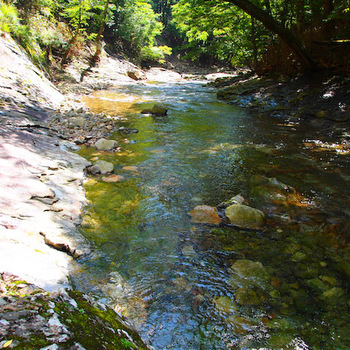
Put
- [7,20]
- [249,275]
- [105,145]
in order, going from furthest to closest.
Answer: [7,20] < [105,145] < [249,275]

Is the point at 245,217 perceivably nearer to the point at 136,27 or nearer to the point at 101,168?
the point at 101,168

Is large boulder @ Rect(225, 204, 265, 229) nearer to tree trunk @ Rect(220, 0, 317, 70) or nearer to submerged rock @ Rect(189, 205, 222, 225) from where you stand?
submerged rock @ Rect(189, 205, 222, 225)

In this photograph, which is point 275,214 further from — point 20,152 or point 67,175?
point 20,152

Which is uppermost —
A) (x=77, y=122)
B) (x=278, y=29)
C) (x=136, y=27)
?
(x=136, y=27)

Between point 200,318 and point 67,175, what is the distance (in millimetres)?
2700

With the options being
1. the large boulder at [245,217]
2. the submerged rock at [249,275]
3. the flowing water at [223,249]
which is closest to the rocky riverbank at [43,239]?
the flowing water at [223,249]

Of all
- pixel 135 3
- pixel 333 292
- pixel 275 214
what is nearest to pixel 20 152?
pixel 275 214

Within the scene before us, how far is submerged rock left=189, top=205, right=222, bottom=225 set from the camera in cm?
298

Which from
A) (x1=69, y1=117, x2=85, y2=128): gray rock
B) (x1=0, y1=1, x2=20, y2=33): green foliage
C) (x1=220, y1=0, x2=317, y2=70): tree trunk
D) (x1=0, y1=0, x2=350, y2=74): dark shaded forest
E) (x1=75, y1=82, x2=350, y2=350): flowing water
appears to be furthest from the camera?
(x1=0, y1=0, x2=350, y2=74): dark shaded forest

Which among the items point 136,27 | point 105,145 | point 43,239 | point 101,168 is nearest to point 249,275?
point 43,239

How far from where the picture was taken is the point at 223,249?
256 cm

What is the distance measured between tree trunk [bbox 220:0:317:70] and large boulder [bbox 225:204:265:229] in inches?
263

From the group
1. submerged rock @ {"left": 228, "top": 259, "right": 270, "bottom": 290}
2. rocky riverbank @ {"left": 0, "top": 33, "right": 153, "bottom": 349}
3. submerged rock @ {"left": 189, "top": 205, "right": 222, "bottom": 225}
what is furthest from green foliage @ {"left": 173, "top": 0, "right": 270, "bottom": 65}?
submerged rock @ {"left": 228, "top": 259, "right": 270, "bottom": 290}

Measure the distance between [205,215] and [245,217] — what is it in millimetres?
452
